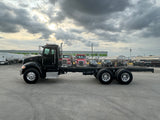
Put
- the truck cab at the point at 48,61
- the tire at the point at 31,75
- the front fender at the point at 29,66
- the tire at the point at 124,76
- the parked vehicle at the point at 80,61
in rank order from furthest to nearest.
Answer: the parked vehicle at the point at 80,61 → the truck cab at the point at 48,61 → the tire at the point at 124,76 → the front fender at the point at 29,66 → the tire at the point at 31,75

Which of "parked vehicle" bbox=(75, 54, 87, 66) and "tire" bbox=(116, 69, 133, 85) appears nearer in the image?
"tire" bbox=(116, 69, 133, 85)

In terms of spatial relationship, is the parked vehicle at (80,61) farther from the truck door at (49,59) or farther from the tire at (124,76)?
the tire at (124,76)

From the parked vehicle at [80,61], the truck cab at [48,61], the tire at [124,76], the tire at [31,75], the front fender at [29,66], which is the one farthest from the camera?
the parked vehicle at [80,61]

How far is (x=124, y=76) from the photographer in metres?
7.07

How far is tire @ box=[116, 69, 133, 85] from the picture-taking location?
6977 millimetres

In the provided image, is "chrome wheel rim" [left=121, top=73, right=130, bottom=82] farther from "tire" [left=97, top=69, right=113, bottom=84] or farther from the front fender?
the front fender

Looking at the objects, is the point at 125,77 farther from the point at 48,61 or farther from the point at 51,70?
the point at 48,61

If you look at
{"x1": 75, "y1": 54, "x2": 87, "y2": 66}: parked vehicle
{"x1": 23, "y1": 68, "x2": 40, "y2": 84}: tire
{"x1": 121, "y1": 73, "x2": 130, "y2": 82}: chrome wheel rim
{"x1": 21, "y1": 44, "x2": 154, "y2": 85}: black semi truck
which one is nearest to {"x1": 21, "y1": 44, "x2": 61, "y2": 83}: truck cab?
{"x1": 21, "y1": 44, "x2": 154, "y2": 85}: black semi truck

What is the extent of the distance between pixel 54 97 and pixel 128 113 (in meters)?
3.17

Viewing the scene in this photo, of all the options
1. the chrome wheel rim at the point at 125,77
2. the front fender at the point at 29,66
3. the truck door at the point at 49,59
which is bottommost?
the chrome wheel rim at the point at 125,77

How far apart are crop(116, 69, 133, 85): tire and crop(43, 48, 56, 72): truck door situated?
484 centimetres

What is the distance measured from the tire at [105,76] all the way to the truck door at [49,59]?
347 centimetres

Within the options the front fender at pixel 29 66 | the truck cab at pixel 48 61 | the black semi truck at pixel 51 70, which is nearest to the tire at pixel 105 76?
the black semi truck at pixel 51 70

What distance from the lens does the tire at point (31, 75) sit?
22.0 feet
